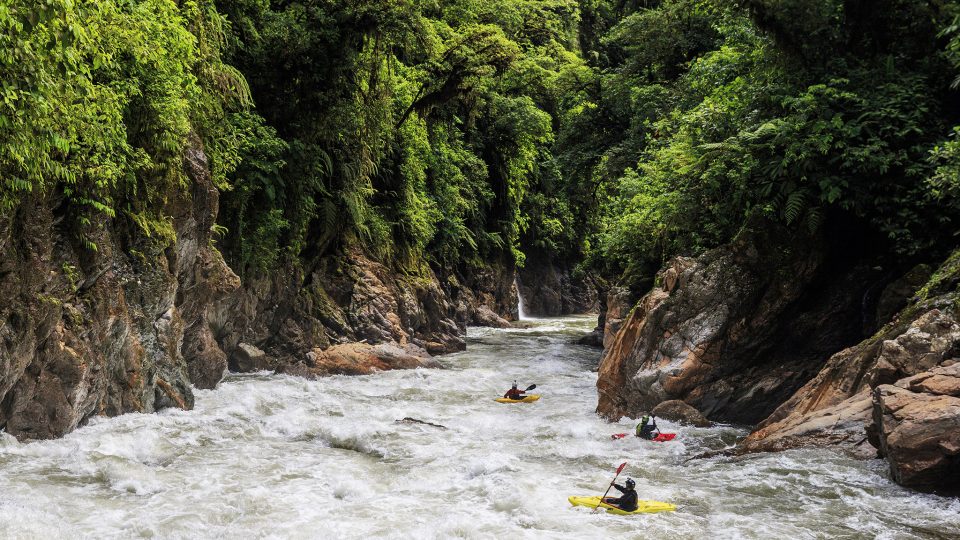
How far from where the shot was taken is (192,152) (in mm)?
11914

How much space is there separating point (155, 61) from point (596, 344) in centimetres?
1831

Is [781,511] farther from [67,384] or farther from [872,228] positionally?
[67,384]

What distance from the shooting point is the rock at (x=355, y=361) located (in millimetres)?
16031

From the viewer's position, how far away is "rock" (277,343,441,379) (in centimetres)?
1603

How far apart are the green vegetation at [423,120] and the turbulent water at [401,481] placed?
3.07 m

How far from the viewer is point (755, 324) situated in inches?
456

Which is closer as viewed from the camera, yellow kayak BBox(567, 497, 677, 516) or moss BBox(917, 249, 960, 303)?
yellow kayak BBox(567, 497, 677, 516)

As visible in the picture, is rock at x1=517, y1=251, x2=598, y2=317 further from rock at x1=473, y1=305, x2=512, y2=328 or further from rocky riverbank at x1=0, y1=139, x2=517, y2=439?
rocky riverbank at x1=0, y1=139, x2=517, y2=439

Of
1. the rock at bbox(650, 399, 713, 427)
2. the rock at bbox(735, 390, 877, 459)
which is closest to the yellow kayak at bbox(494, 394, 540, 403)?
the rock at bbox(650, 399, 713, 427)

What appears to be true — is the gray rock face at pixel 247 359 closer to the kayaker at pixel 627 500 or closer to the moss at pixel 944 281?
the kayaker at pixel 627 500

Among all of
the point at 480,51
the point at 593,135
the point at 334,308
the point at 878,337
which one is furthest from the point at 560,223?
the point at 878,337

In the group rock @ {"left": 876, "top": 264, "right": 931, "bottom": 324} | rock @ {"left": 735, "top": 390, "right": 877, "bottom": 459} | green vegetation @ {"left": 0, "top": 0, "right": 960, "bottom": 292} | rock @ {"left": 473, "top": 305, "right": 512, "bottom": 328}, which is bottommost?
rock @ {"left": 473, "top": 305, "right": 512, "bottom": 328}

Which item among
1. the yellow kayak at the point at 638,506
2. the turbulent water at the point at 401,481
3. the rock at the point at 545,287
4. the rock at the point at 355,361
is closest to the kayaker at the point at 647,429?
the turbulent water at the point at 401,481

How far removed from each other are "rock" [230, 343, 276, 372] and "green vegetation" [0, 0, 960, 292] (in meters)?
1.89
